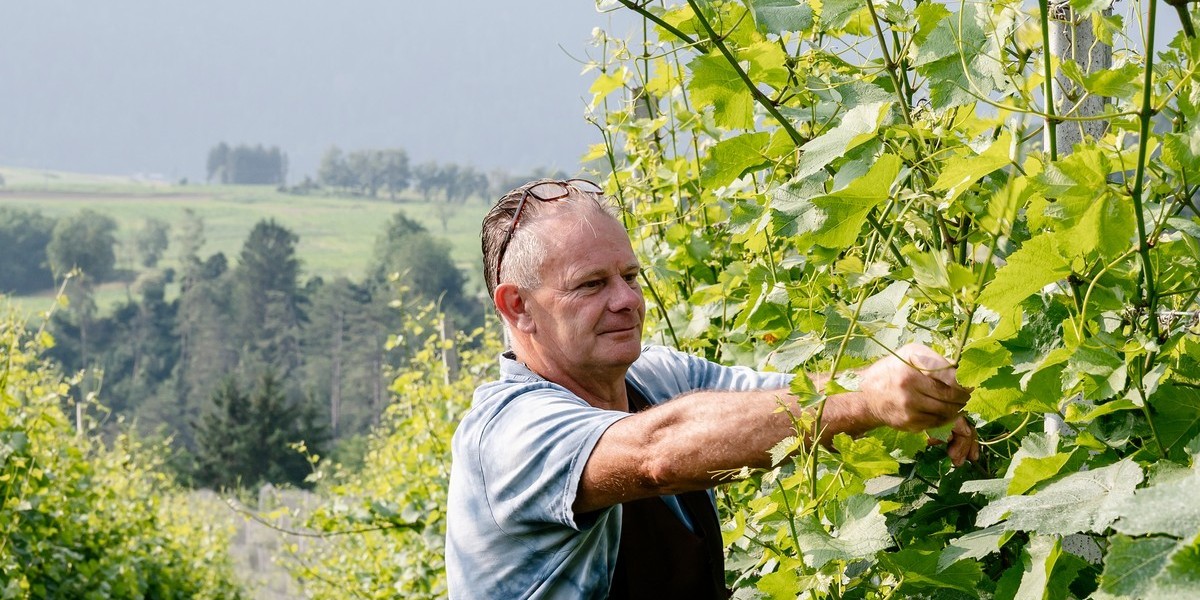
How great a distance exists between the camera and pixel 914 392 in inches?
53.6

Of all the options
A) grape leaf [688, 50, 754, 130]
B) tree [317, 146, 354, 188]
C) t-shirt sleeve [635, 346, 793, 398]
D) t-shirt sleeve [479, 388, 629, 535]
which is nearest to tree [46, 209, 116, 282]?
tree [317, 146, 354, 188]

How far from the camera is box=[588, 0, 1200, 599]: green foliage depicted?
3.47ft

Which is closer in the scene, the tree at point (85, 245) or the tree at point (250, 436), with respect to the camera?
the tree at point (250, 436)

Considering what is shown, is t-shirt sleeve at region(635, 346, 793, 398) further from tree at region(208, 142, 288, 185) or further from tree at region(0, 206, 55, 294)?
tree at region(208, 142, 288, 185)

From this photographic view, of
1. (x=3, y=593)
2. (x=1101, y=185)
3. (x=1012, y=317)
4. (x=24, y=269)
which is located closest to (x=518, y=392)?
(x=1012, y=317)

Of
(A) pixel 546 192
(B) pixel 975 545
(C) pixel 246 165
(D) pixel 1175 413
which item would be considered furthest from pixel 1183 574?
(C) pixel 246 165

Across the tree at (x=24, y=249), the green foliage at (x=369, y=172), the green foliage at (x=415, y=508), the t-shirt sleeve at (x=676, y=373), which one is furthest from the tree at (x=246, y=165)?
the t-shirt sleeve at (x=676, y=373)

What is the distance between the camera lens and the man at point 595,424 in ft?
4.85

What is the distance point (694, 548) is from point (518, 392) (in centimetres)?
41

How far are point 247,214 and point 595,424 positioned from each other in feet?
380

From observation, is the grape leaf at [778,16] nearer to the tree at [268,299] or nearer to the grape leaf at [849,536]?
the grape leaf at [849,536]

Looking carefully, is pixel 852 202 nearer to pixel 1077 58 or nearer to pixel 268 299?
pixel 1077 58

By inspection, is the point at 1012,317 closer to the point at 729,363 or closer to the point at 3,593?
the point at 729,363

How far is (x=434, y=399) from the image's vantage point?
6922 millimetres
